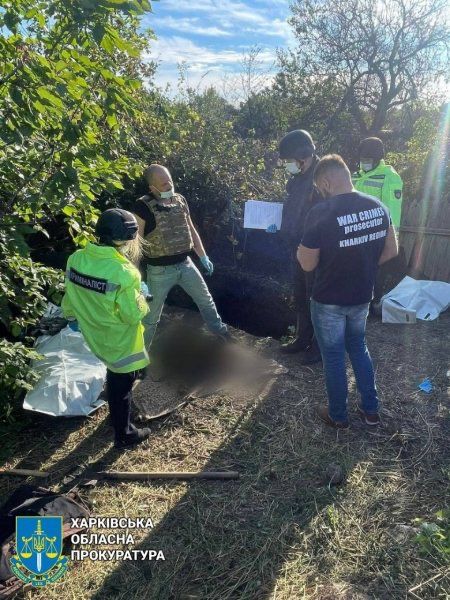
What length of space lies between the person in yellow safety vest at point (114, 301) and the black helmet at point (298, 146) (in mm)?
1675

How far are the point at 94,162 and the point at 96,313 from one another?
96 centimetres

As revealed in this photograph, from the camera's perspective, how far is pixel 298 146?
3.79 meters

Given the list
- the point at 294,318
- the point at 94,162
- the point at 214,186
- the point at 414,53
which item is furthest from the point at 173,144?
the point at 414,53

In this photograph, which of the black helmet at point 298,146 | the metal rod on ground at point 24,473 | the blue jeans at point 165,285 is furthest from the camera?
the blue jeans at point 165,285

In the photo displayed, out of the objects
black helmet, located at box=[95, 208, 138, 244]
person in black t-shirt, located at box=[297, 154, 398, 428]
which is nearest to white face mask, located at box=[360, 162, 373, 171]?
person in black t-shirt, located at box=[297, 154, 398, 428]

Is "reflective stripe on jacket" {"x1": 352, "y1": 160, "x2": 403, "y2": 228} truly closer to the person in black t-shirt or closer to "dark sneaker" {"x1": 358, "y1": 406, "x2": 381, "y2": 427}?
the person in black t-shirt

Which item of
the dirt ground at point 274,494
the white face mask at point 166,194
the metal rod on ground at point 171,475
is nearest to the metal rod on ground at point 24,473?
the dirt ground at point 274,494

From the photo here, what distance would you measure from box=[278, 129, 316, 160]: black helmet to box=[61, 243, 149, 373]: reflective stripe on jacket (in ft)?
6.14

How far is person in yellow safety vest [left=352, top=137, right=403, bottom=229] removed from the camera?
15.0 ft

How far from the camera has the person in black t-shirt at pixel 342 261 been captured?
9.14 ft

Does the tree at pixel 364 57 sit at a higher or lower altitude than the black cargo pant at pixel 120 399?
higher

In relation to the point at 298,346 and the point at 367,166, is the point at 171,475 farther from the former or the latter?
the point at 367,166

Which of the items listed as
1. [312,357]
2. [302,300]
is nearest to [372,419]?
[312,357]

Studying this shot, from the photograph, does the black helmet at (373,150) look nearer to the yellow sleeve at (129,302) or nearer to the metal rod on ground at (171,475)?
Result: the yellow sleeve at (129,302)
